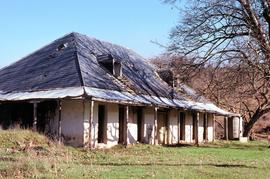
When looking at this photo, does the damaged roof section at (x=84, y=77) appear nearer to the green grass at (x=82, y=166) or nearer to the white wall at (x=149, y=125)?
the white wall at (x=149, y=125)

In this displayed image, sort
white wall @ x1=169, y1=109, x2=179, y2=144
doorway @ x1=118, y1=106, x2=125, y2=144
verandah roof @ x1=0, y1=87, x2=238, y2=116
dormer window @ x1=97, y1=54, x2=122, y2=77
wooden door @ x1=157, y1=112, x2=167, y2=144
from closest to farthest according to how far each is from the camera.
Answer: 1. verandah roof @ x1=0, y1=87, x2=238, y2=116
2. doorway @ x1=118, y1=106, x2=125, y2=144
3. dormer window @ x1=97, y1=54, x2=122, y2=77
4. wooden door @ x1=157, y1=112, x2=167, y2=144
5. white wall @ x1=169, y1=109, x2=179, y2=144

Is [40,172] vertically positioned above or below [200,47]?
below

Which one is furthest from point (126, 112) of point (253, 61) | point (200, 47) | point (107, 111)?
point (253, 61)

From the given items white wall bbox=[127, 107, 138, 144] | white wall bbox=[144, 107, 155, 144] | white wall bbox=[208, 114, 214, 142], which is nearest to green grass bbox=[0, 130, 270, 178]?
white wall bbox=[127, 107, 138, 144]

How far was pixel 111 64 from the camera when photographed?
31.1m

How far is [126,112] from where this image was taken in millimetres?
28344

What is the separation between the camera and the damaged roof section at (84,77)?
27359 millimetres

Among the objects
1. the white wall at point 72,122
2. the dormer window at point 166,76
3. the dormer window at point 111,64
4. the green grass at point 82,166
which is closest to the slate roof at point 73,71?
the dormer window at point 111,64

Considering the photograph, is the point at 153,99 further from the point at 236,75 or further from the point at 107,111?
the point at 236,75

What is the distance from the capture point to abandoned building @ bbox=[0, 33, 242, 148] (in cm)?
2669

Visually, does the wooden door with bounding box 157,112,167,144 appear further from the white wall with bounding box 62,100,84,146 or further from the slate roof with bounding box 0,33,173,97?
the white wall with bounding box 62,100,84,146

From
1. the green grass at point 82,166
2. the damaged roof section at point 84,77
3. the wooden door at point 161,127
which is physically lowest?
the green grass at point 82,166

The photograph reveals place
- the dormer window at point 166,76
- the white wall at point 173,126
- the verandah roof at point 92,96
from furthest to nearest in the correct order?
the dormer window at point 166,76 < the white wall at point 173,126 < the verandah roof at point 92,96

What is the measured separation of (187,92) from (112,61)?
10.3 m
